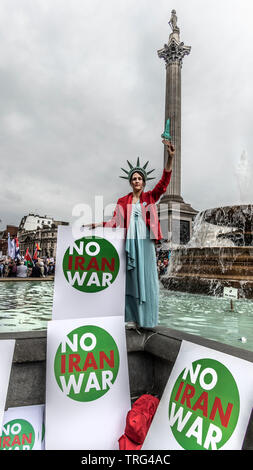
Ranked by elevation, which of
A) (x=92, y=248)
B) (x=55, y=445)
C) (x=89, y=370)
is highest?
(x=92, y=248)

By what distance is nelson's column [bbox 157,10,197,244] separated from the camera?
30.9 meters

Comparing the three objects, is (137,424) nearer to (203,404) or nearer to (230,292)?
(203,404)

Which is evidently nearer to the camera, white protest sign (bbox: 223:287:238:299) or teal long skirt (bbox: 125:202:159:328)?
teal long skirt (bbox: 125:202:159:328)

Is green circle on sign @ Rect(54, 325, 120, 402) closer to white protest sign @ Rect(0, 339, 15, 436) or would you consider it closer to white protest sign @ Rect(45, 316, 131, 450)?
white protest sign @ Rect(45, 316, 131, 450)

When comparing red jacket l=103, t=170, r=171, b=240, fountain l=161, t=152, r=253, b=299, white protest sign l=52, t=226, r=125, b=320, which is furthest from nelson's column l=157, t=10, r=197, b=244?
white protest sign l=52, t=226, r=125, b=320

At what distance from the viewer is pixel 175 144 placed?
33.3 metres

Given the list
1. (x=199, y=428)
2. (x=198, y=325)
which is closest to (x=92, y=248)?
(x=199, y=428)

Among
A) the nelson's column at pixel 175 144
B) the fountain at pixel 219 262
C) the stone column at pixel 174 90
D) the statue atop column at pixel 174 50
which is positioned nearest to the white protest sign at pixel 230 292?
the fountain at pixel 219 262

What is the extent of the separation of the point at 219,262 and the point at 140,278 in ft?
23.8

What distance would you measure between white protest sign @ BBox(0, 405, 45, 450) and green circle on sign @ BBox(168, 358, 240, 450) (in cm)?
96

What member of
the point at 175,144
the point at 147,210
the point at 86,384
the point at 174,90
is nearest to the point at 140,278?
the point at 147,210

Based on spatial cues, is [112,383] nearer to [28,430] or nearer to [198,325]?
[28,430]
